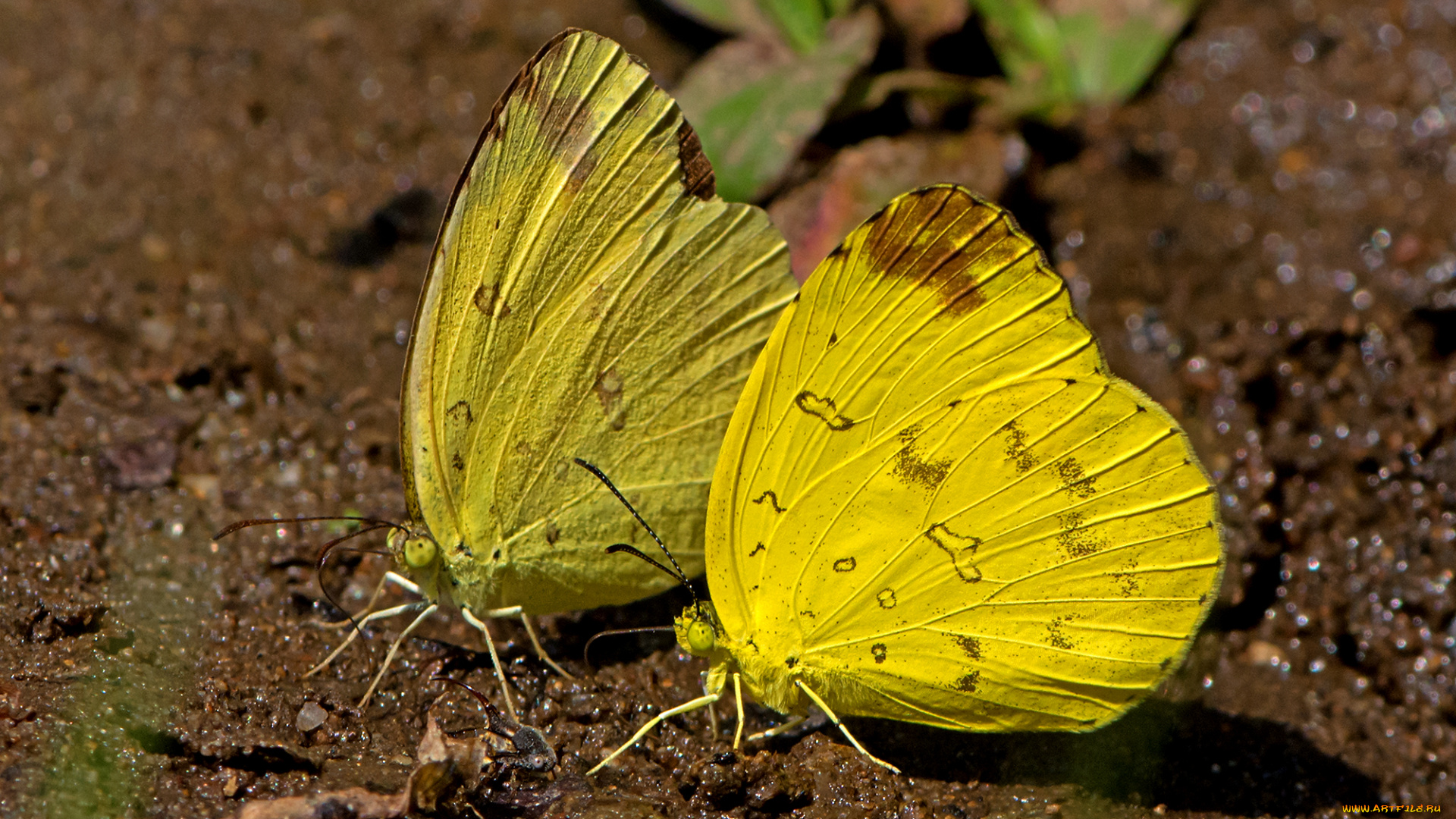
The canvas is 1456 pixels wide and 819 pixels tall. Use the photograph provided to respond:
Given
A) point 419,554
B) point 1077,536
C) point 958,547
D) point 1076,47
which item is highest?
point 419,554

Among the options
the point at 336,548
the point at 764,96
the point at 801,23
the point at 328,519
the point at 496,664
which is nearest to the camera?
the point at 496,664

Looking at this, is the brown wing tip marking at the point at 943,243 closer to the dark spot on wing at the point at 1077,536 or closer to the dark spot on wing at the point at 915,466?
the dark spot on wing at the point at 915,466

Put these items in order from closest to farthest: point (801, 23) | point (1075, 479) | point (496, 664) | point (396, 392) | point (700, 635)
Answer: point (1075, 479)
point (700, 635)
point (496, 664)
point (396, 392)
point (801, 23)

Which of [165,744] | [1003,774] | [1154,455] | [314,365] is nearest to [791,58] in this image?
[314,365]

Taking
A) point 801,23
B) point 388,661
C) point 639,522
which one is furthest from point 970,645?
point 801,23

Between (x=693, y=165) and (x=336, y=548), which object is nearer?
(x=693, y=165)

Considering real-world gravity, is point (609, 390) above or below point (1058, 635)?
above

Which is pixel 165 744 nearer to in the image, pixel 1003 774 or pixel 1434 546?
pixel 1003 774

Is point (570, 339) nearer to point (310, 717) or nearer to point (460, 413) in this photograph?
point (460, 413)
